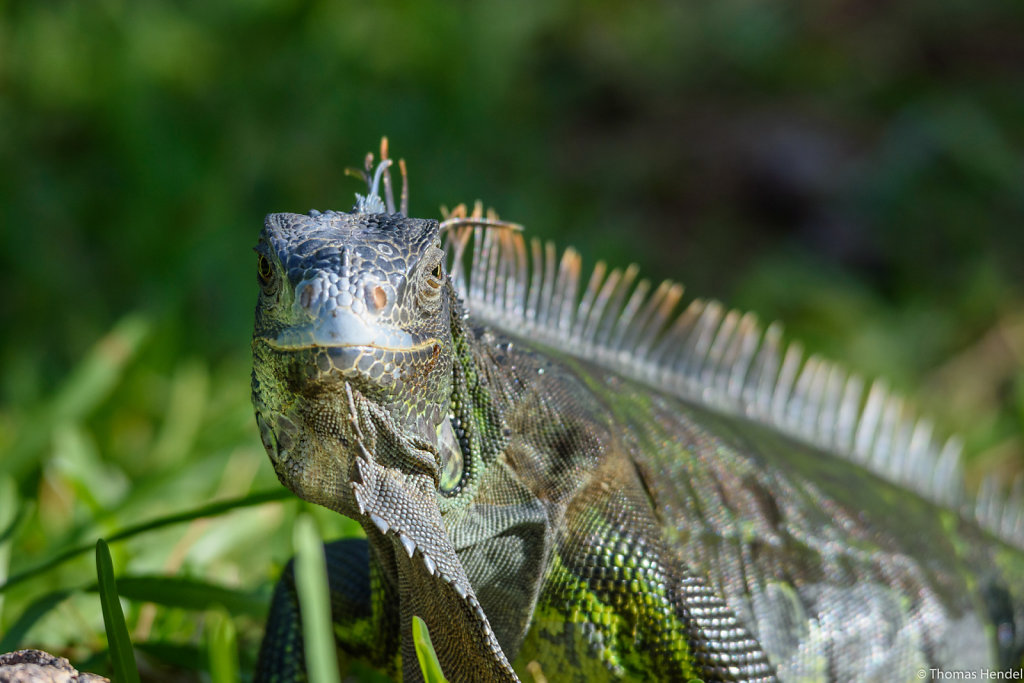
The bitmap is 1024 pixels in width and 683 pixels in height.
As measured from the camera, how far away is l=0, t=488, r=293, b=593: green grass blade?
2.32 m

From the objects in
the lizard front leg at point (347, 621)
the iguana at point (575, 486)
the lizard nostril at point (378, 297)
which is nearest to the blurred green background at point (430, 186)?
the lizard front leg at point (347, 621)

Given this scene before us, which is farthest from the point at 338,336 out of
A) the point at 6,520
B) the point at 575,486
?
the point at 6,520

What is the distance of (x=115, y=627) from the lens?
72.0 inches

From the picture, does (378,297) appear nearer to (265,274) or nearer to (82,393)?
(265,274)

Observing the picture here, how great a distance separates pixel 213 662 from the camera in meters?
1.71

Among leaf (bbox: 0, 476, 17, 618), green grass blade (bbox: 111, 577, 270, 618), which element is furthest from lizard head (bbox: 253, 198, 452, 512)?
leaf (bbox: 0, 476, 17, 618)

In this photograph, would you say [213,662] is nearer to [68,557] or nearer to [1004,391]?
[68,557]

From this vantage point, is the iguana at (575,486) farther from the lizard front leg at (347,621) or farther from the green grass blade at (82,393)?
the green grass blade at (82,393)

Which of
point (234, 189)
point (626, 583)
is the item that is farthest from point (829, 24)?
point (626, 583)

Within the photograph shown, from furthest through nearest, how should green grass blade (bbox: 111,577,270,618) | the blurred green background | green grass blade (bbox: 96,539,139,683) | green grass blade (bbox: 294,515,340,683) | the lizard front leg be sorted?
the blurred green background → green grass blade (bbox: 111,577,270,618) → the lizard front leg → green grass blade (bbox: 96,539,139,683) → green grass blade (bbox: 294,515,340,683)

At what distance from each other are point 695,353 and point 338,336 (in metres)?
1.58

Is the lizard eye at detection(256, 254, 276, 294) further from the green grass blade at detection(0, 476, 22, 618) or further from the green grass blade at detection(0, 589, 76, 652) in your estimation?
the green grass blade at detection(0, 476, 22, 618)

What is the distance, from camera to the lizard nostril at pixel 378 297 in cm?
162

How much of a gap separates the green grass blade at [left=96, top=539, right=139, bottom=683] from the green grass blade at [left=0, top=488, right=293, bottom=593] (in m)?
0.47
